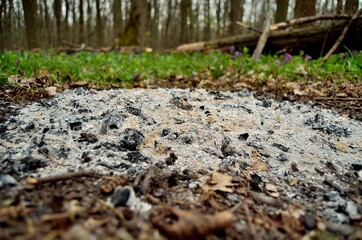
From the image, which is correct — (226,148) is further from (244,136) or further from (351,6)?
(351,6)

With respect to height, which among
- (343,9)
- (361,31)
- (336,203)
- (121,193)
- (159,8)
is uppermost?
(159,8)

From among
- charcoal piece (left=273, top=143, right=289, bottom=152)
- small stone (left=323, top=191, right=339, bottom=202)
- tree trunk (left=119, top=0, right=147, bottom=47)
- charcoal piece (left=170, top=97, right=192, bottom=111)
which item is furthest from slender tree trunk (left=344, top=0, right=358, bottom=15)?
tree trunk (left=119, top=0, right=147, bottom=47)

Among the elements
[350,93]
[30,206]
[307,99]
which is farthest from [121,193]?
[350,93]

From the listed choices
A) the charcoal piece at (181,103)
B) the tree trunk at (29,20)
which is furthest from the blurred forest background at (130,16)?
the charcoal piece at (181,103)

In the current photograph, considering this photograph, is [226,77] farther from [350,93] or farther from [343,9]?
[343,9]

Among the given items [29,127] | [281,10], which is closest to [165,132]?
[29,127]
